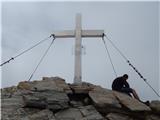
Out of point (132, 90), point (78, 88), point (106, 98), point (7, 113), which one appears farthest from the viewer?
point (132, 90)

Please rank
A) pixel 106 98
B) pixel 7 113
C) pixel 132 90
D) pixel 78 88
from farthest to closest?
pixel 132 90
pixel 78 88
pixel 106 98
pixel 7 113

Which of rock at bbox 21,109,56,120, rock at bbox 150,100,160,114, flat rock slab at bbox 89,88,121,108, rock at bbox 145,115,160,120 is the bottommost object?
rock at bbox 145,115,160,120

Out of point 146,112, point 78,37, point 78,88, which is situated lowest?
point 146,112

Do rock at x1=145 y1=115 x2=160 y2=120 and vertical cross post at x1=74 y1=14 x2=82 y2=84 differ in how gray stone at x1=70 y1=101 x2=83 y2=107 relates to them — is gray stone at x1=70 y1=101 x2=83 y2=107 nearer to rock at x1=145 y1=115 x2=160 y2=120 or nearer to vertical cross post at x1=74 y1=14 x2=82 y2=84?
vertical cross post at x1=74 y1=14 x2=82 y2=84

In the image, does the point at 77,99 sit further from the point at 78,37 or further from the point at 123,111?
the point at 78,37

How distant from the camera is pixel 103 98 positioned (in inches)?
527

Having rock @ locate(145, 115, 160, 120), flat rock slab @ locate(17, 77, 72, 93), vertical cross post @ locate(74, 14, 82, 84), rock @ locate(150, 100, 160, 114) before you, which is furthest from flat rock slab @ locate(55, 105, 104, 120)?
vertical cross post @ locate(74, 14, 82, 84)

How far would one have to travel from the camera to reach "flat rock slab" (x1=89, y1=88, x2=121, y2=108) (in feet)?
42.2

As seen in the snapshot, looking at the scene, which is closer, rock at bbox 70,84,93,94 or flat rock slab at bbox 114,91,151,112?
flat rock slab at bbox 114,91,151,112

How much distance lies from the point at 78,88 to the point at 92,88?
2.42ft

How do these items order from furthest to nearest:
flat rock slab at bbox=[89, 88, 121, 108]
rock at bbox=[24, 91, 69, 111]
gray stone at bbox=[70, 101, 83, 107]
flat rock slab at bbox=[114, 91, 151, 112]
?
1. gray stone at bbox=[70, 101, 83, 107]
2. flat rock slab at bbox=[89, 88, 121, 108]
3. flat rock slab at bbox=[114, 91, 151, 112]
4. rock at bbox=[24, 91, 69, 111]

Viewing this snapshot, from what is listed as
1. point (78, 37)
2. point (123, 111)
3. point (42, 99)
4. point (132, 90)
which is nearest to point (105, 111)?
point (123, 111)

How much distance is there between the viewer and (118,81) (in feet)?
53.2

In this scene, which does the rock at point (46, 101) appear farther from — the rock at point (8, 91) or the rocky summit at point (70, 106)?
the rock at point (8, 91)
